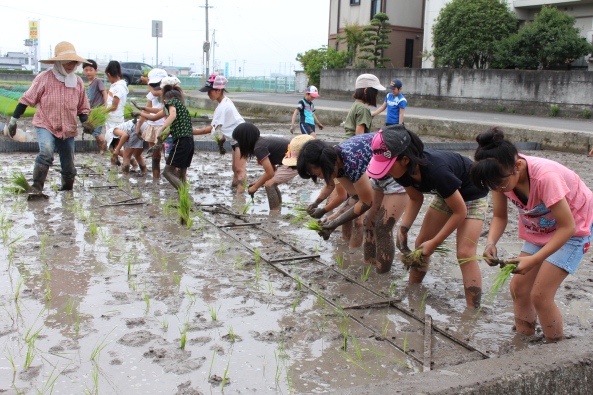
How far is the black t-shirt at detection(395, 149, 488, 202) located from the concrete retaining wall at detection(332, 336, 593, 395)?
42.0 inches

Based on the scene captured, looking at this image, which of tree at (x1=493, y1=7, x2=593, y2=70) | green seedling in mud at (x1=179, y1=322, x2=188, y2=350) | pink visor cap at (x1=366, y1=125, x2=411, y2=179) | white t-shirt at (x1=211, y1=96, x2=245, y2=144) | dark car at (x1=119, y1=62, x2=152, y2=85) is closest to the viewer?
green seedling in mud at (x1=179, y1=322, x2=188, y2=350)

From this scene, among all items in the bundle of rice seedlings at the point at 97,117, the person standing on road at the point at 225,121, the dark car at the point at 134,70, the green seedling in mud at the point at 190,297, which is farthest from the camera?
the dark car at the point at 134,70

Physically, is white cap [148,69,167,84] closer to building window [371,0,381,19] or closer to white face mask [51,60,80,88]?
white face mask [51,60,80,88]

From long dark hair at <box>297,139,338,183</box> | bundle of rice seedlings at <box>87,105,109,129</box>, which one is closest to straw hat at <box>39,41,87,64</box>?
bundle of rice seedlings at <box>87,105,109,129</box>

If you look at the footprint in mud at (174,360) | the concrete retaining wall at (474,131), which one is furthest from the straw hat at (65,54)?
the concrete retaining wall at (474,131)

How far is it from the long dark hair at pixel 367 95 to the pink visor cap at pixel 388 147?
2916mm

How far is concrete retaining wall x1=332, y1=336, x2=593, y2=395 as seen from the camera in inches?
95.7

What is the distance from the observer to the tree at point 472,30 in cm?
2202

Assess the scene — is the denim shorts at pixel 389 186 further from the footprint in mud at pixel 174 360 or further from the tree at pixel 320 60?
the tree at pixel 320 60

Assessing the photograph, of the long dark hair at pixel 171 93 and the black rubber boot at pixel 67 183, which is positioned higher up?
the long dark hair at pixel 171 93

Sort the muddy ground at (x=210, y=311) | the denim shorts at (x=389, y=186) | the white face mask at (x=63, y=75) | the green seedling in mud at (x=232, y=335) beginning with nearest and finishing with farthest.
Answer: the muddy ground at (x=210, y=311)
the green seedling in mud at (x=232, y=335)
the denim shorts at (x=389, y=186)
the white face mask at (x=63, y=75)

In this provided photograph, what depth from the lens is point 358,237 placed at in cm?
523

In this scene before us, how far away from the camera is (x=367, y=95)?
21.1 feet

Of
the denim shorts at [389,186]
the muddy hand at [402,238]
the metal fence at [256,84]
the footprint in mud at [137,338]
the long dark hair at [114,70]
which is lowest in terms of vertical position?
the footprint in mud at [137,338]
